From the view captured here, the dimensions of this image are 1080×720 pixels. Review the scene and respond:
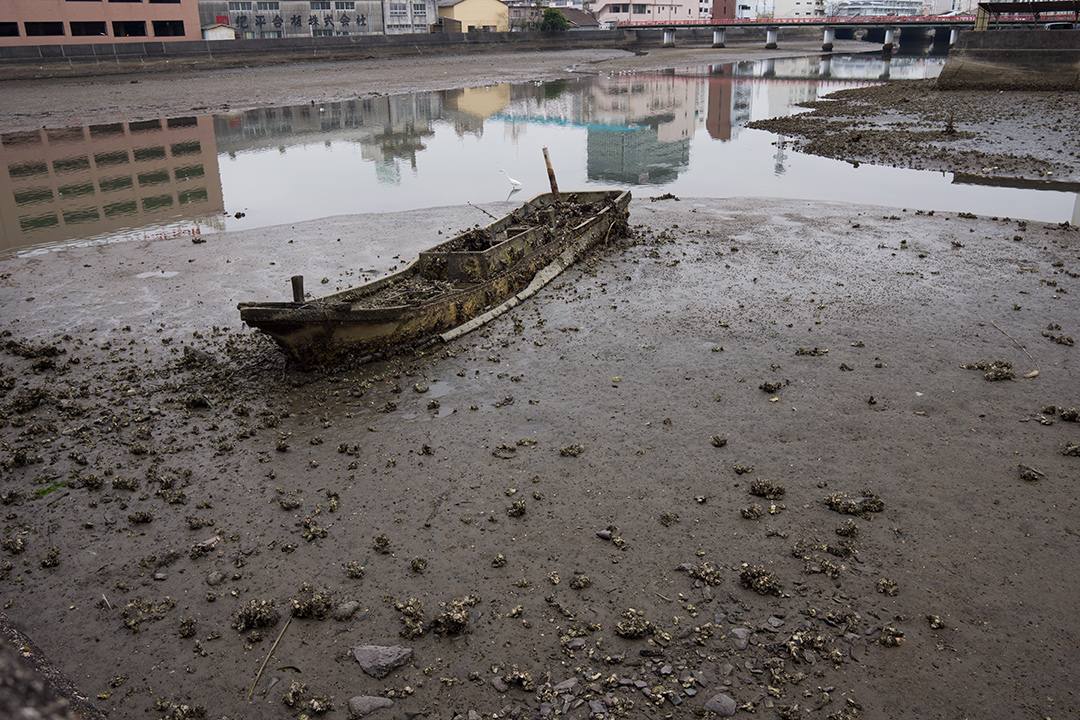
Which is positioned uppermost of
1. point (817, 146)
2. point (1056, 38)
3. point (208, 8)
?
point (208, 8)

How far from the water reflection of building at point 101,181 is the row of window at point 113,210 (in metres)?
0.02

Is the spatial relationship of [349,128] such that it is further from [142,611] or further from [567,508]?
[142,611]

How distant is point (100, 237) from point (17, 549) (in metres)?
10.3

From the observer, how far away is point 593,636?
4.48 m

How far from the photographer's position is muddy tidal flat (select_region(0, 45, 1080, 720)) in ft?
13.9

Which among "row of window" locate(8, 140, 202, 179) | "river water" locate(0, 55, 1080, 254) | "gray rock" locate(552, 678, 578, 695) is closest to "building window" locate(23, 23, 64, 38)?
"river water" locate(0, 55, 1080, 254)

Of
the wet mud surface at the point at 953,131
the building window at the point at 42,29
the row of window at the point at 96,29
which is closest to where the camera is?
the wet mud surface at the point at 953,131

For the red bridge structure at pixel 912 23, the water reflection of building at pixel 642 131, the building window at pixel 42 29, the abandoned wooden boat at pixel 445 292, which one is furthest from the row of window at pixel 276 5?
the abandoned wooden boat at pixel 445 292

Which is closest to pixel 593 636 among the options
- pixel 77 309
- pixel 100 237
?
pixel 77 309

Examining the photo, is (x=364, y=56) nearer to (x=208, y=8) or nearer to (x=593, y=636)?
(x=208, y=8)

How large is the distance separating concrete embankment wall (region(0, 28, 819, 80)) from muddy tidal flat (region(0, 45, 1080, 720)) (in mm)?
43243

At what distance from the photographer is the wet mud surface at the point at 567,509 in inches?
167

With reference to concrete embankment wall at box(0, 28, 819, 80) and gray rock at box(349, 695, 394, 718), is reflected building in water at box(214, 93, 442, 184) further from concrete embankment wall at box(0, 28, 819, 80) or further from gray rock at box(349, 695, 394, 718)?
concrete embankment wall at box(0, 28, 819, 80)

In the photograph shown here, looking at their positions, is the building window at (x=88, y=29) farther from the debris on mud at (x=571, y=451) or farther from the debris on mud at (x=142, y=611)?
the debris on mud at (x=142, y=611)
